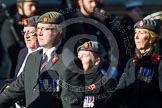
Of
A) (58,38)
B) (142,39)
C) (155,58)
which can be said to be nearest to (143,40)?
(142,39)

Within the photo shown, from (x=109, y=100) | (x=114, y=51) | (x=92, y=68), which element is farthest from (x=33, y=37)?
(x=114, y=51)

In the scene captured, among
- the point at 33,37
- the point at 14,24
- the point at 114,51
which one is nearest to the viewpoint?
the point at 33,37

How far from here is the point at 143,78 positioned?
7914 mm

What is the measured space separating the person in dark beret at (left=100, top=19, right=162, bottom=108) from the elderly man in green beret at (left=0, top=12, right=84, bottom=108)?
0.51 m

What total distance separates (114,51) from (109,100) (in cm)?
289

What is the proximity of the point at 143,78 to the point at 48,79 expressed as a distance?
1.19 metres

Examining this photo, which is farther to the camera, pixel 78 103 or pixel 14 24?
pixel 14 24

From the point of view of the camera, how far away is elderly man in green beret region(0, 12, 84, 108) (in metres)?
7.16

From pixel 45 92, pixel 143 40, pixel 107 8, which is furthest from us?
pixel 107 8

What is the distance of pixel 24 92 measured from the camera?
7.66 metres

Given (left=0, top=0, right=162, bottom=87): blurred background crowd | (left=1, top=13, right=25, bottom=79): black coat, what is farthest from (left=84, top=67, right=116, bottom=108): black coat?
(left=1, top=13, right=25, bottom=79): black coat

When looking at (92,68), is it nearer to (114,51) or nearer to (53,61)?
(53,61)

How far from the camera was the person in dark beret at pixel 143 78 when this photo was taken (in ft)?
25.8

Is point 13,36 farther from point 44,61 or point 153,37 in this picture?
point 44,61
